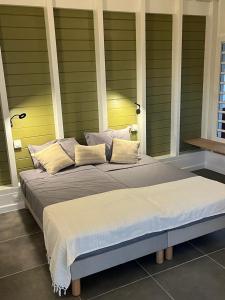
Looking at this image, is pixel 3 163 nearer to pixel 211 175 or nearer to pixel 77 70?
pixel 77 70

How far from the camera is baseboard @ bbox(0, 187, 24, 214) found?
3688 millimetres

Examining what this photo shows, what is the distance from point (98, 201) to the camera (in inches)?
103

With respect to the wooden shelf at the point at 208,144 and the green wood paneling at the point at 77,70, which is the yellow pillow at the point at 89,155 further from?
the wooden shelf at the point at 208,144

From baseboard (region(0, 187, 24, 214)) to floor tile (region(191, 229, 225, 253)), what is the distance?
2262 millimetres

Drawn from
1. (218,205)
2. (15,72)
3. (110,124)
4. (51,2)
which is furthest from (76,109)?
(218,205)

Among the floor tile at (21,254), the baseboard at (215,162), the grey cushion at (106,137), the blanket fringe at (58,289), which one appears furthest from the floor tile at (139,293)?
the baseboard at (215,162)

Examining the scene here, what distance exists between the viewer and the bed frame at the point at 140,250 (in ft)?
7.32

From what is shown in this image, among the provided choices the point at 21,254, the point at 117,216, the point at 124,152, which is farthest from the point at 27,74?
the point at 117,216

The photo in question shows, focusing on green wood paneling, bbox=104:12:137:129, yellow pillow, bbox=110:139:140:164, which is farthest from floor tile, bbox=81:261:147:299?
green wood paneling, bbox=104:12:137:129

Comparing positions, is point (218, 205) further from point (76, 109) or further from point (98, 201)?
point (76, 109)

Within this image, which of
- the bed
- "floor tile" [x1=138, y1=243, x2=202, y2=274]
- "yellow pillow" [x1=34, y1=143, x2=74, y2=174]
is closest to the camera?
the bed

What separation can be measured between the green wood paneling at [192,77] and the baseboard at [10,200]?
284 cm

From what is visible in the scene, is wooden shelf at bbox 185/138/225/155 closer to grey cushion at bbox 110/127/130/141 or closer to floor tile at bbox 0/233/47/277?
grey cushion at bbox 110/127/130/141

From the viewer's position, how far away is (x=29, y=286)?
2369mm
